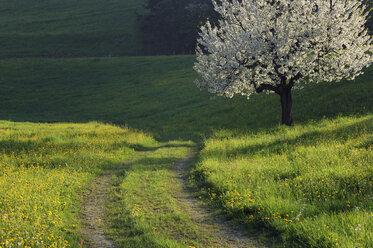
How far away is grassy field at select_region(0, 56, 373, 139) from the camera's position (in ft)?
94.4

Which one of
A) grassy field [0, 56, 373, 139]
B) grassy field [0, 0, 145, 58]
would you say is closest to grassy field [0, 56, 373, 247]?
grassy field [0, 56, 373, 139]

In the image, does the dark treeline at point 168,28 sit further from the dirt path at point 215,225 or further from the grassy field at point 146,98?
the dirt path at point 215,225

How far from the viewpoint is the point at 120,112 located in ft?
142

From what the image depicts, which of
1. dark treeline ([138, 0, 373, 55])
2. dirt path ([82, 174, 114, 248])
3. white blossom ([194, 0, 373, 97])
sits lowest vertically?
dirt path ([82, 174, 114, 248])

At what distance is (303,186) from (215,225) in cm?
344

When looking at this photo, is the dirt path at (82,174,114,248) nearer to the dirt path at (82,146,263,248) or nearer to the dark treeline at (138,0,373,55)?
the dirt path at (82,146,263,248)

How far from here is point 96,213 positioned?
9.88 meters

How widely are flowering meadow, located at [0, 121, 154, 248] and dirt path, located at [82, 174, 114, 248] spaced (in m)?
0.31

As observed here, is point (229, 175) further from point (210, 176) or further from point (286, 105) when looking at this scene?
point (286, 105)

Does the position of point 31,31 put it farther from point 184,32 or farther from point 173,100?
point 173,100

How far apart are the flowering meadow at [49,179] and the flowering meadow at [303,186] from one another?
4.93 meters

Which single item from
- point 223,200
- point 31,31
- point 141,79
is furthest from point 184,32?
point 223,200

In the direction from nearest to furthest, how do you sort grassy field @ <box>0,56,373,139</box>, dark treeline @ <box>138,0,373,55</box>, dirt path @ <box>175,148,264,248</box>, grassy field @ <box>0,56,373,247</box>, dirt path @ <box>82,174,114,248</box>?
dirt path @ <box>175,148,264,248</box>, grassy field @ <box>0,56,373,247</box>, dirt path @ <box>82,174,114,248</box>, grassy field @ <box>0,56,373,139</box>, dark treeline @ <box>138,0,373,55</box>

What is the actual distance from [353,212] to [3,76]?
2716 inches
